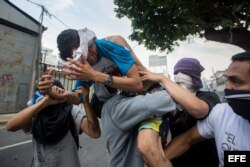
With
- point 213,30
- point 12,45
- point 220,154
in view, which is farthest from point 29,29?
point 220,154

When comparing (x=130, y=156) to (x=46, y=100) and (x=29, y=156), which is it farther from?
(x=29, y=156)

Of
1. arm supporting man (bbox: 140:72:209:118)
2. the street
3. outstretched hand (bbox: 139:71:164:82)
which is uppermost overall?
outstretched hand (bbox: 139:71:164:82)

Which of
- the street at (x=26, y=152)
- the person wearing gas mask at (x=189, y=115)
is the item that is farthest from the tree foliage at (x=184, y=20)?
the person wearing gas mask at (x=189, y=115)

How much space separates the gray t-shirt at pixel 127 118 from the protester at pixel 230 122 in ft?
0.84

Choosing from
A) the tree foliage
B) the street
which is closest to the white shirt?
the street

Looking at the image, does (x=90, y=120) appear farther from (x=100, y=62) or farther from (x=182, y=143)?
(x=182, y=143)

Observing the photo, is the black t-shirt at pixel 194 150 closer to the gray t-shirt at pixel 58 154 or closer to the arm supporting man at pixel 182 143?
the arm supporting man at pixel 182 143

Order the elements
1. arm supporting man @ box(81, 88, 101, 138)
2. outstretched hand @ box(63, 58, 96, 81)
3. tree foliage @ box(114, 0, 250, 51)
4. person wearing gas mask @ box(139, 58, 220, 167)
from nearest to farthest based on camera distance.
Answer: outstretched hand @ box(63, 58, 96, 81), person wearing gas mask @ box(139, 58, 220, 167), arm supporting man @ box(81, 88, 101, 138), tree foliage @ box(114, 0, 250, 51)

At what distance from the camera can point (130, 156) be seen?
1.75 meters

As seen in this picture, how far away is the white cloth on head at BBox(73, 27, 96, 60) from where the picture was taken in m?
1.73

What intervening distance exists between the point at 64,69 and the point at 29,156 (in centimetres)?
490

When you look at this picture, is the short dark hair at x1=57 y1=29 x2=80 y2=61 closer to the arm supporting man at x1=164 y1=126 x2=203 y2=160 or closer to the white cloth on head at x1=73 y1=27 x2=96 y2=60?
the white cloth on head at x1=73 y1=27 x2=96 y2=60

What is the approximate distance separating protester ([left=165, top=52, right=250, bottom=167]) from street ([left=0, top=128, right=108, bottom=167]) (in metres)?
4.00

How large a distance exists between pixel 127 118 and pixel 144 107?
0.48 feet
